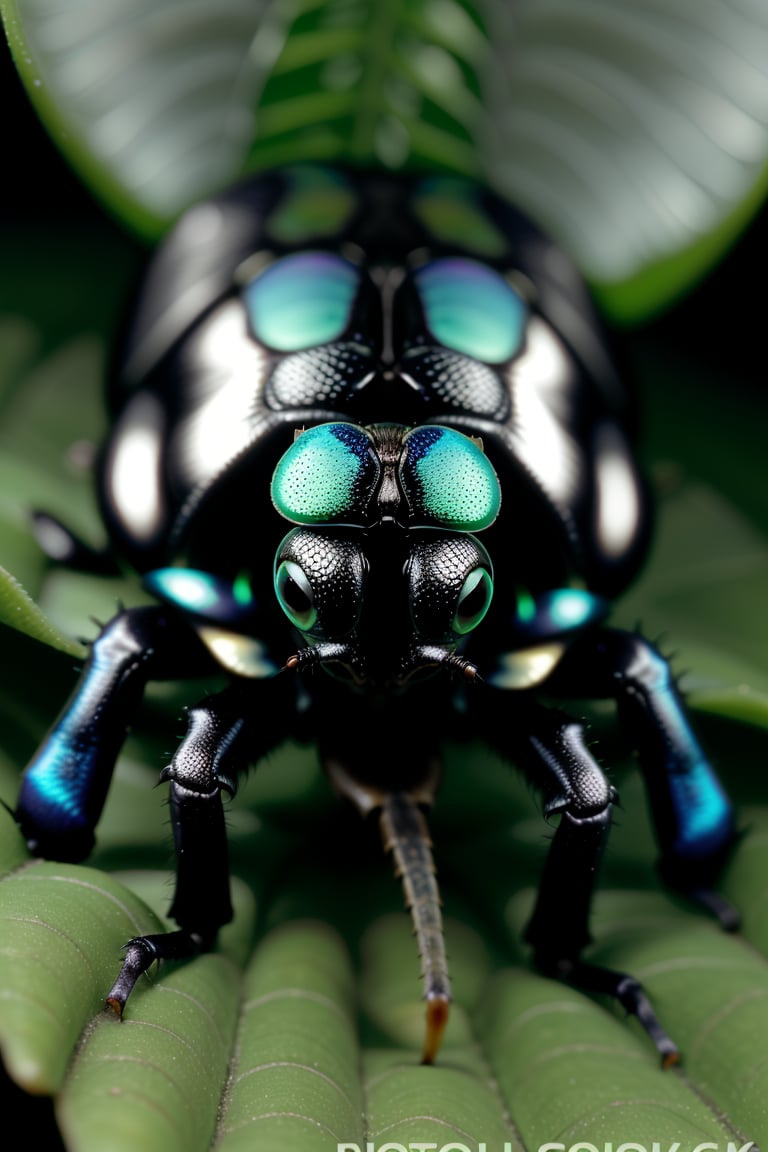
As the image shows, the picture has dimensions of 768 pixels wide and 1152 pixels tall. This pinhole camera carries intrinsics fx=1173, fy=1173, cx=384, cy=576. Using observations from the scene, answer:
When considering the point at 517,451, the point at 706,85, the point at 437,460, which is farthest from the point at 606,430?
the point at 706,85

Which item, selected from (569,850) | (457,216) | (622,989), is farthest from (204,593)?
(457,216)

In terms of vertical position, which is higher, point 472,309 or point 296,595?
point 472,309

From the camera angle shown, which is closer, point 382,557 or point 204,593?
point 382,557

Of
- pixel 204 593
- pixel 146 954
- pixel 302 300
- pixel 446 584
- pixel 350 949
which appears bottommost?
pixel 350 949

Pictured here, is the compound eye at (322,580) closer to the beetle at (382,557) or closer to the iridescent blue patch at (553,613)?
the beetle at (382,557)

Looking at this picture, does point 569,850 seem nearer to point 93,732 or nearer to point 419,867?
point 419,867

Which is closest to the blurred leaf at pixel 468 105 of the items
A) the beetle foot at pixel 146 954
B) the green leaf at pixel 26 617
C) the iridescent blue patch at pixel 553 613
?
the iridescent blue patch at pixel 553 613

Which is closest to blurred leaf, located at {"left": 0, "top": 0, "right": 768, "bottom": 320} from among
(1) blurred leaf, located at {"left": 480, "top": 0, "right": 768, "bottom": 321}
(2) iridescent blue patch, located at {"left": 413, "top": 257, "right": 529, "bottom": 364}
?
(1) blurred leaf, located at {"left": 480, "top": 0, "right": 768, "bottom": 321}

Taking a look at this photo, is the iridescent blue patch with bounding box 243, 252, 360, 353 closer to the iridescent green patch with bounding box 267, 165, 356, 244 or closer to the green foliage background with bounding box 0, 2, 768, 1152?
the iridescent green patch with bounding box 267, 165, 356, 244
